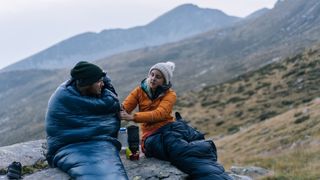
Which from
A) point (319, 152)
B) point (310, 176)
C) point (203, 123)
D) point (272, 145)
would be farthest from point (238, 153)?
point (203, 123)

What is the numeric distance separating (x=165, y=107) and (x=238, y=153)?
56.3 feet

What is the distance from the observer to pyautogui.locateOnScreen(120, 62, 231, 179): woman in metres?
8.30

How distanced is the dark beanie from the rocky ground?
137 cm

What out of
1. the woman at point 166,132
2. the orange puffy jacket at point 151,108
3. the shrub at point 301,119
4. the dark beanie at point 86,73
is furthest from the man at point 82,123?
the shrub at point 301,119

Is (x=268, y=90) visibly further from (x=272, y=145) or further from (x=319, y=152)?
(x=319, y=152)

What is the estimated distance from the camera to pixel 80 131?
301 inches

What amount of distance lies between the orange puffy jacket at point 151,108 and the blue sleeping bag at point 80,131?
58cm

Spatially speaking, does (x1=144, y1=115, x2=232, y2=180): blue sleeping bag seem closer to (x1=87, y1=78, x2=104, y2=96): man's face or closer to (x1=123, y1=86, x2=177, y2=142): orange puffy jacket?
(x1=123, y1=86, x2=177, y2=142): orange puffy jacket

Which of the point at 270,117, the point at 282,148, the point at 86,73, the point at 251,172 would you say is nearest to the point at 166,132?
the point at 86,73

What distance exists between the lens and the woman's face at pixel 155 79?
27.9 feet

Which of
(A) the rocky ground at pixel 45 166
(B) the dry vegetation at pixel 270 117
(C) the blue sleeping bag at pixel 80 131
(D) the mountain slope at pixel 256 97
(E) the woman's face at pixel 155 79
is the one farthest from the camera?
(D) the mountain slope at pixel 256 97

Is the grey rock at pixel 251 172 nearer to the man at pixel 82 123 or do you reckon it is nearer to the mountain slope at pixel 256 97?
the man at pixel 82 123

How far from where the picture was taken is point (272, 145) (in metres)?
22.8

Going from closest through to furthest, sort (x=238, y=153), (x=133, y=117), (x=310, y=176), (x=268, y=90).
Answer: (x=133, y=117) → (x=310, y=176) → (x=238, y=153) → (x=268, y=90)
